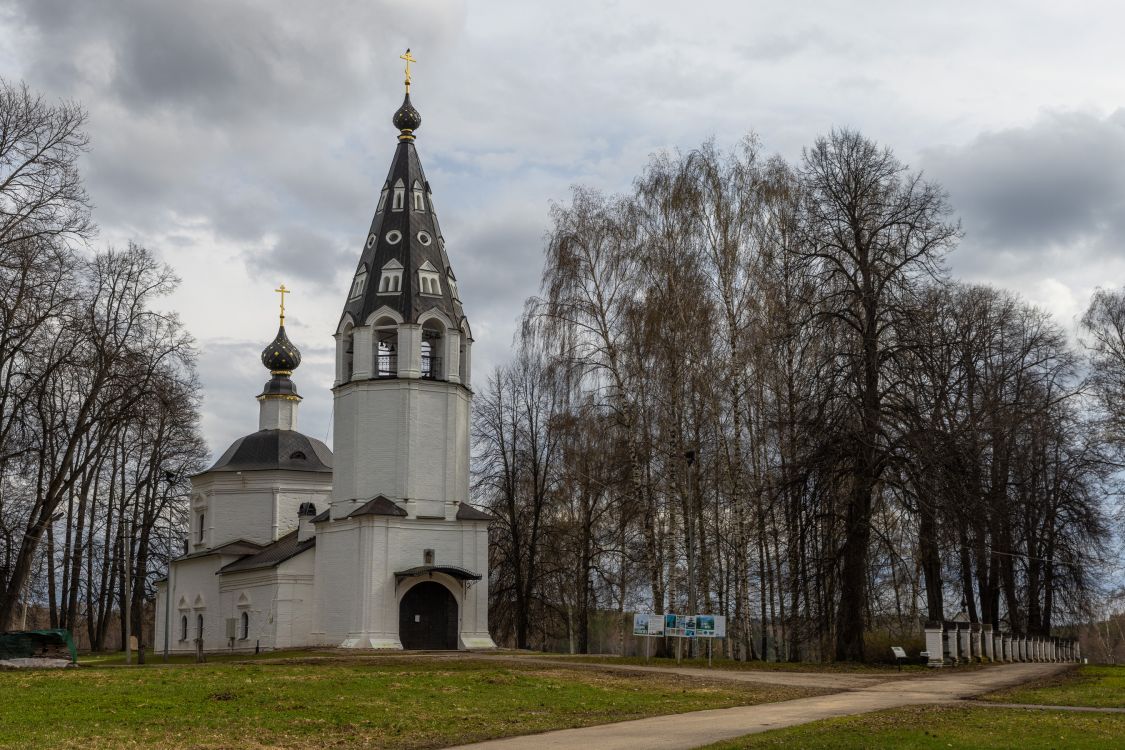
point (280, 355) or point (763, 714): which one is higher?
point (280, 355)

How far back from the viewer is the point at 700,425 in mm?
33875

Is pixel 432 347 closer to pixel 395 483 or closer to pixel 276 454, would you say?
pixel 395 483

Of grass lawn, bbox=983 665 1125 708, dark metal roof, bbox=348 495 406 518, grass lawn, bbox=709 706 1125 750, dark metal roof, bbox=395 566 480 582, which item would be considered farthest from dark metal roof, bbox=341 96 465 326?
grass lawn, bbox=709 706 1125 750

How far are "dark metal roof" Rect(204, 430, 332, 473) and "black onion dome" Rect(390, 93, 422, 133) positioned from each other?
15.5 m

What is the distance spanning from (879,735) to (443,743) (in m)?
4.73

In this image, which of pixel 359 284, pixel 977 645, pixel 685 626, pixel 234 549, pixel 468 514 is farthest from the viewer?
pixel 234 549

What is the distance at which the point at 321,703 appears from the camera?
1716 centimetres

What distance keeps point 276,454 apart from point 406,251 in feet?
46.5

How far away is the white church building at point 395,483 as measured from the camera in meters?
38.8

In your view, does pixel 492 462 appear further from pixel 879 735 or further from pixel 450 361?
pixel 879 735

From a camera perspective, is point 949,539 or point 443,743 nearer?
point 443,743

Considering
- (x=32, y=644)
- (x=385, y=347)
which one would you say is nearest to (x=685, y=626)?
(x=32, y=644)

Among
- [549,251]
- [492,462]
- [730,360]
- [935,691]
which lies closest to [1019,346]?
[730,360]

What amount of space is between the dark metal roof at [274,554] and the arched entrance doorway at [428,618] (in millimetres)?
4966
